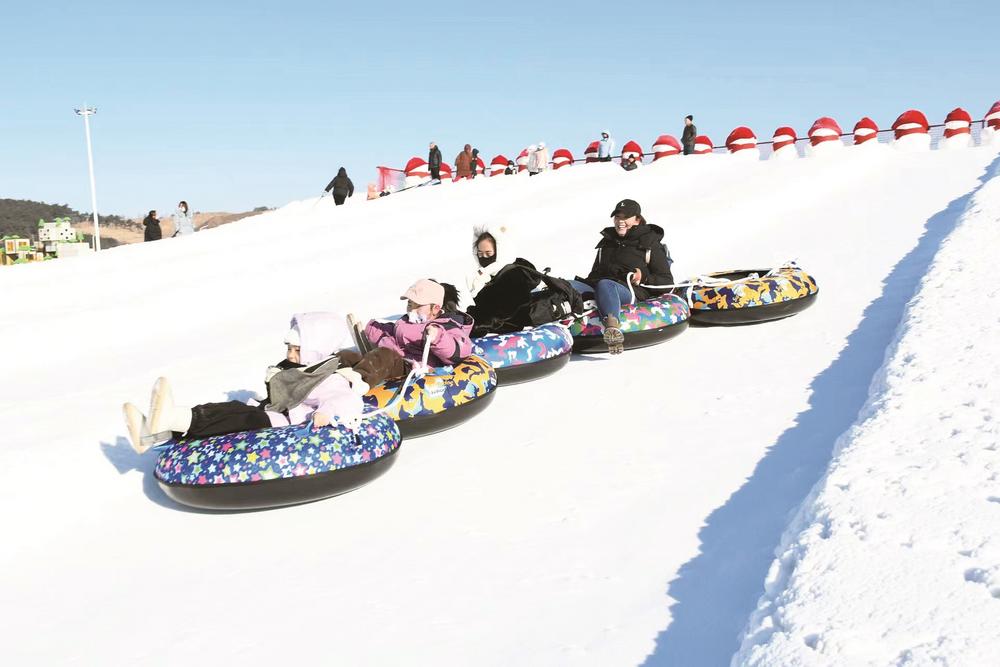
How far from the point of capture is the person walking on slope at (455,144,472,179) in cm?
2683

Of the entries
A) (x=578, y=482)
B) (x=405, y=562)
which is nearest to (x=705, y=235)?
(x=578, y=482)

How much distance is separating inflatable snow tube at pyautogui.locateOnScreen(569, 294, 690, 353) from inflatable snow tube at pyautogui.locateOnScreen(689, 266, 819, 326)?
28.4 inches

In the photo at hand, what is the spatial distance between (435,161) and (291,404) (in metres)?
22.7

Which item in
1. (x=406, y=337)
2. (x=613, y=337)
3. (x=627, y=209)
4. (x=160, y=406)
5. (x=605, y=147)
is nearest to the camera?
(x=160, y=406)

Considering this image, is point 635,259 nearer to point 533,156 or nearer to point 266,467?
point 266,467

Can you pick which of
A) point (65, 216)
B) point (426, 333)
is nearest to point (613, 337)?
point (426, 333)

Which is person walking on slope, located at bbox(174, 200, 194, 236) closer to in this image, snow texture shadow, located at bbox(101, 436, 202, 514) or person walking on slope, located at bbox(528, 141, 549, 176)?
person walking on slope, located at bbox(528, 141, 549, 176)

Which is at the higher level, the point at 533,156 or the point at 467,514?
the point at 533,156

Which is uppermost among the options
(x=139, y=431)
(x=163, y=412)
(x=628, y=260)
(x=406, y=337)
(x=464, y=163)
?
(x=464, y=163)

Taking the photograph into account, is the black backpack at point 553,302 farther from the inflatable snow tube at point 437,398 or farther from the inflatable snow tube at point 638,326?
the inflatable snow tube at point 437,398

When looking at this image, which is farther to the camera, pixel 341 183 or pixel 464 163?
→ pixel 464 163

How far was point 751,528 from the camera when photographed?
162 inches

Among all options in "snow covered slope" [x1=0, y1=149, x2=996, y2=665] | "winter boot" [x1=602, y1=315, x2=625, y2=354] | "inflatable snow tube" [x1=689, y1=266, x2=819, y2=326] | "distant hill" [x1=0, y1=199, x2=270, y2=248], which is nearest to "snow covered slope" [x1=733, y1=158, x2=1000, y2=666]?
"snow covered slope" [x1=0, y1=149, x2=996, y2=665]

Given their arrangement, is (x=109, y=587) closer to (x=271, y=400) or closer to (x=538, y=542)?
(x=271, y=400)
